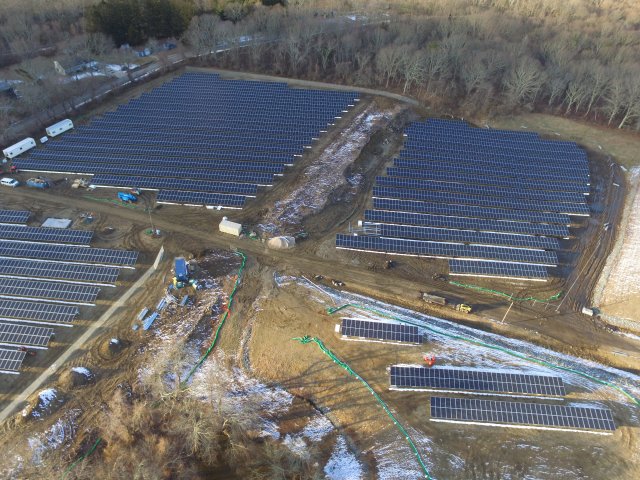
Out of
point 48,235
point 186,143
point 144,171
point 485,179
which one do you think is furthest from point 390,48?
point 48,235

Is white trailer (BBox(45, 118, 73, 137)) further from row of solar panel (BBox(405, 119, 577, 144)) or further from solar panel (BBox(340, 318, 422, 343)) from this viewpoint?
solar panel (BBox(340, 318, 422, 343))

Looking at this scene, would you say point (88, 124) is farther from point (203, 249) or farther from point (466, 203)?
point (466, 203)

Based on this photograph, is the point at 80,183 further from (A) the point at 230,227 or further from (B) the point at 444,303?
(B) the point at 444,303

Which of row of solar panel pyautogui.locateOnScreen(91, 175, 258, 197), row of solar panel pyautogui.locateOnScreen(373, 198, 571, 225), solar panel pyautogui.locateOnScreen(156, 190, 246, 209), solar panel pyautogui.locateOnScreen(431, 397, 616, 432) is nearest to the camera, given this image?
solar panel pyautogui.locateOnScreen(431, 397, 616, 432)

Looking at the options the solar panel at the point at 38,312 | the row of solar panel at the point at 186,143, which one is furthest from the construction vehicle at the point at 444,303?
the solar panel at the point at 38,312

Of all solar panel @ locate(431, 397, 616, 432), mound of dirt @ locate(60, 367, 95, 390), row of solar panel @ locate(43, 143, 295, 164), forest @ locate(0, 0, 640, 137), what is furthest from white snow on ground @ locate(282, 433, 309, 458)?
forest @ locate(0, 0, 640, 137)

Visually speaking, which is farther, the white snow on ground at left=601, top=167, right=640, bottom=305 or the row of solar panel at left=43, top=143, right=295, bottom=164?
the row of solar panel at left=43, top=143, right=295, bottom=164

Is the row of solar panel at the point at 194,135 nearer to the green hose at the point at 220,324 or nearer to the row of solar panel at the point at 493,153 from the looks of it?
the row of solar panel at the point at 493,153
